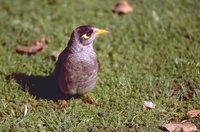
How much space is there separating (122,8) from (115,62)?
157cm

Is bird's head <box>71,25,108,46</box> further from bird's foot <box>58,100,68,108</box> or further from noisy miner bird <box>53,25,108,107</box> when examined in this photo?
bird's foot <box>58,100,68,108</box>

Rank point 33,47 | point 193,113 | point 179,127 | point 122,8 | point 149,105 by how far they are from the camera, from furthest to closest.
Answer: point 122,8
point 33,47
point 149,105
point 193,113
point 179,127

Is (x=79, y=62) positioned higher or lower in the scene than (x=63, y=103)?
higher

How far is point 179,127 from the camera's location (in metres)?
4.53

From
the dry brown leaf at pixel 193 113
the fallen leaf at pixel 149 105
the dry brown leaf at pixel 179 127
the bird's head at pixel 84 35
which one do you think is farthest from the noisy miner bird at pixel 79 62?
the dry brown leaf at pixel 193 113

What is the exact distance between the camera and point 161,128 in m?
4.59

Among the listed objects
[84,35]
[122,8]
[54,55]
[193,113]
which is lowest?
[193,113]

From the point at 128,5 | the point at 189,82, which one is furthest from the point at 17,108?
the point at 128,5

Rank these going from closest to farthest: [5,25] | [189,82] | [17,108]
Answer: [17,108]
[189,82]
[5,25]

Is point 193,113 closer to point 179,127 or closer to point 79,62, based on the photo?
point 179,127

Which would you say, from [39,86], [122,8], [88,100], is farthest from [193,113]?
[122,8]

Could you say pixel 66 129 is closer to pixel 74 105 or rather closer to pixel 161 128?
pixel 74 105

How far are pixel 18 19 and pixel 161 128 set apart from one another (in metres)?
3.41

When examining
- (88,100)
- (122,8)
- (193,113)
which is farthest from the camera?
(122,8)
